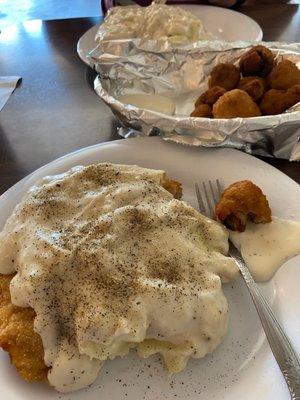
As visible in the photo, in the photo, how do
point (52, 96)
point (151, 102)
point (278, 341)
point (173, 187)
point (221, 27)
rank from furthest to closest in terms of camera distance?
point (221, 27)
point (52, 96)
point (151, 102)
point (173, 187)
point (278, 341)

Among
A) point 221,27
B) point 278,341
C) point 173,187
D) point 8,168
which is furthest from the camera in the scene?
point 221,27

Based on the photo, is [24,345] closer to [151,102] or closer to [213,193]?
[213,193]

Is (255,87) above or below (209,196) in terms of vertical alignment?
above

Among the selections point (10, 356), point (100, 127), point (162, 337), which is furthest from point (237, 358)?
point (100, 127)

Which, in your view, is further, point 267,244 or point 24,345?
point 267,244

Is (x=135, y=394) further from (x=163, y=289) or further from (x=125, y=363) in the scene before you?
(x=163, y=289)

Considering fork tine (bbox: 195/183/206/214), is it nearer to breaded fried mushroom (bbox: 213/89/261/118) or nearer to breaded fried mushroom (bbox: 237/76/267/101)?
breaded fried mushroom (bbox: 213/89/261/118)

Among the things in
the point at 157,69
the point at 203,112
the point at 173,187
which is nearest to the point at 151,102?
the point at 157,69
